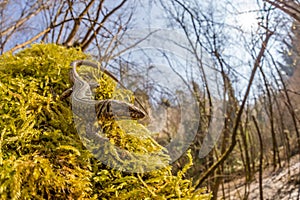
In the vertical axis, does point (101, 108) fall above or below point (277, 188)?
above

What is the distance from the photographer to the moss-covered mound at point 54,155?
0.27 meters

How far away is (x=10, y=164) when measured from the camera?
265 millimetres

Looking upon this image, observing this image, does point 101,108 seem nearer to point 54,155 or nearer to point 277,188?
point 54,155

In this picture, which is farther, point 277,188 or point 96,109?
point 277,188

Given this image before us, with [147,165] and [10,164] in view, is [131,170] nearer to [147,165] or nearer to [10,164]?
[147,165]

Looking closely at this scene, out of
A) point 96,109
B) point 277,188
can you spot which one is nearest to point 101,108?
point 96,109

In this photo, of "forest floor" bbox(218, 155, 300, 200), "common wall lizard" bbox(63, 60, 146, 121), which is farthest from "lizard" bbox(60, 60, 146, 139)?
"forest floor" bbox(218, 155, 300, 200)

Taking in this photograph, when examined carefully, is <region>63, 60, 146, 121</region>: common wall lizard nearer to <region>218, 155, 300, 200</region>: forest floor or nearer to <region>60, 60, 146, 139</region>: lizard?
<region>60, 60, 146, 139</region>: lizard

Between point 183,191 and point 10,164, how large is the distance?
0.19m

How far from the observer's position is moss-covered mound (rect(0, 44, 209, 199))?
268 mm

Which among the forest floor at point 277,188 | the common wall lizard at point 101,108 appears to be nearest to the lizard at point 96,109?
the common wall lizard at point 101,108

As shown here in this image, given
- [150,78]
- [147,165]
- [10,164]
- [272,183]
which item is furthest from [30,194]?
[272,183]

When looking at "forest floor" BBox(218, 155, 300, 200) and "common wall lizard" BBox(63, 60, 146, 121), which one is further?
"forest floor" BBox(218, 155, 300, 200)

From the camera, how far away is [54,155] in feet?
1.01
